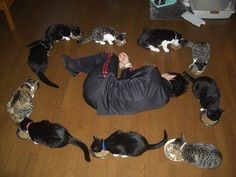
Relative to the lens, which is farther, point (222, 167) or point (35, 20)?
point (35, 20)

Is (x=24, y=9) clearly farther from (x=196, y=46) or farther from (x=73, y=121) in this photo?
(x=196, y=46)

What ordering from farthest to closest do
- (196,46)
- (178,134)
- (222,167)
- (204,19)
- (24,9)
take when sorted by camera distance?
(24,9)
(204,19)
(196,46)
(178,134)
(222,167)

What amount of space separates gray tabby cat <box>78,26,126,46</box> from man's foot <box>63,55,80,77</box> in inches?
14.4

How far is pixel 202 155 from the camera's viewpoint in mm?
1666

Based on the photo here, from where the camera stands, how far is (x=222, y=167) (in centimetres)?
177

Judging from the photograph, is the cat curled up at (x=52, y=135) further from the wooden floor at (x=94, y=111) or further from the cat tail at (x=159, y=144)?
the cat tail at (x=159, y=144)

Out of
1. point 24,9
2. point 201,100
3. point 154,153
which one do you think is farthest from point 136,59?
point 24,9

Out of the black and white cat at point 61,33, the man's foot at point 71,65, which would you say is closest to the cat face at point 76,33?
the black and white cat at point 61,33

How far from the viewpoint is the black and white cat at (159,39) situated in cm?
230

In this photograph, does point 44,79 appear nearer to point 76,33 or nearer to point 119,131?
point 76,33

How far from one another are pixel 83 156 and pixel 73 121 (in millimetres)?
309

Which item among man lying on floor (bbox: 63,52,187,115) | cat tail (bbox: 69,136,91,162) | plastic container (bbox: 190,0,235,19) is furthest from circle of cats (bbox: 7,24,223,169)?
plastic container (bbox: 190,0,235,19)

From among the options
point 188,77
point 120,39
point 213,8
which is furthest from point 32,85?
point 213,8

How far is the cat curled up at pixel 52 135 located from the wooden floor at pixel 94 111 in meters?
0.12
